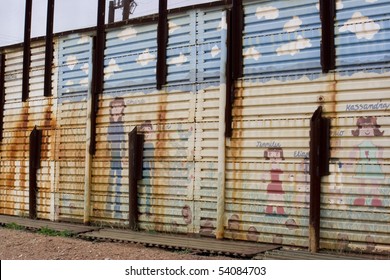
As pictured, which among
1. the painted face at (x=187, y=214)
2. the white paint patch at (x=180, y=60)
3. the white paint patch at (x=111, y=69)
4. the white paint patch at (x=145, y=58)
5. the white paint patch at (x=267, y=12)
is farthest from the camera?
the white paint patch at (x=111, y=69)

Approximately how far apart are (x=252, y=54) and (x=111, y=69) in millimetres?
3435

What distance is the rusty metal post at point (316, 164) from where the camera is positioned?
7.66 meters

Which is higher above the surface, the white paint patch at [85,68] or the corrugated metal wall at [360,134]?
the white paint patch at [85,68]

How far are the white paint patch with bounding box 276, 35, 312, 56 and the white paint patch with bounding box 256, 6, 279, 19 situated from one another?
1.90 ft

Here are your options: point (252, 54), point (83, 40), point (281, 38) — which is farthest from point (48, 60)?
point (281, 38)

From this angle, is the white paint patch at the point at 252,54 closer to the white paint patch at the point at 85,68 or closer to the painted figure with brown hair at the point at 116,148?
the painted figure with brown hair at the point at 116,148

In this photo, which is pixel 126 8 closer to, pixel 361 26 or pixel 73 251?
pixel 73 251

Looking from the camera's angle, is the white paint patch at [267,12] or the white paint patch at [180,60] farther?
the white paint patch at [180,60]

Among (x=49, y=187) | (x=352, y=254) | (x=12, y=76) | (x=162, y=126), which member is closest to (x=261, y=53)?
(x=162, y=126)

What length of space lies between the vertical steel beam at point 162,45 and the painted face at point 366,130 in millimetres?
3937

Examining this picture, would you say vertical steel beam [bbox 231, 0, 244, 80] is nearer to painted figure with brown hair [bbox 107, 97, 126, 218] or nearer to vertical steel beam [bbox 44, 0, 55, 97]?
painted figure with brown hair [bbox 107, 97, 126, 218]

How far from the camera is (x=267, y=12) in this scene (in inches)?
339

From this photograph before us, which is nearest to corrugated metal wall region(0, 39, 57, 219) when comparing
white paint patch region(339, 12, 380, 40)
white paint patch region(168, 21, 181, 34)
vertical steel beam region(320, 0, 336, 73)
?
white paint patch region(168, 21, 181, 34)

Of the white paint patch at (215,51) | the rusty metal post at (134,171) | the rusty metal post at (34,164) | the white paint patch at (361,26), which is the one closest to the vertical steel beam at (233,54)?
the white paint patch at (215,51)
